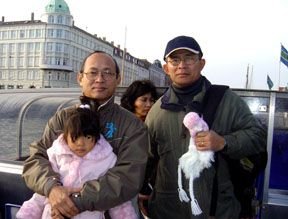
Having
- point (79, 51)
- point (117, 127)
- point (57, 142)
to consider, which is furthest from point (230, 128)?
point (79, 51)

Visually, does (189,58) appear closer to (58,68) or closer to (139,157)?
(139,157)

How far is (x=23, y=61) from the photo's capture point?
313 feet

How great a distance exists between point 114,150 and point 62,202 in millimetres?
453

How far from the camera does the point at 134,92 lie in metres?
4.12

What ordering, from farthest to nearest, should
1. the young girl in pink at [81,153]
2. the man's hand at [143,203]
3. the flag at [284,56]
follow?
the flag at [284,56]
the man's hand at [143,203]
the young girl in pink at [81,153]

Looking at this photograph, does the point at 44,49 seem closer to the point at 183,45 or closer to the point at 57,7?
the point at 57,7

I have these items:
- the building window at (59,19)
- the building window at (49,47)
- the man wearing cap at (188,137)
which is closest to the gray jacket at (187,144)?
the man wearing cap at (188,137)

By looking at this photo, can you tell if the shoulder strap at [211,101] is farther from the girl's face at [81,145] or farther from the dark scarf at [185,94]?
the girl's face at [81,145]

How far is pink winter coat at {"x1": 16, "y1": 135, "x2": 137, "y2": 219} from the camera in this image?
2.41m

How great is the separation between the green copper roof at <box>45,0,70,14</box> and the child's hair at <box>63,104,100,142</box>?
3557 inches

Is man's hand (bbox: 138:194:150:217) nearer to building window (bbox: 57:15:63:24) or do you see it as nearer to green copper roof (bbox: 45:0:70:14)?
building window (bbox: 57:15:63:24)

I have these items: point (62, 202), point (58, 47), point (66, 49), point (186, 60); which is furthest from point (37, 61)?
point (62, 202)

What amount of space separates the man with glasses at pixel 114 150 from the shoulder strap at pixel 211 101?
39 centimetres

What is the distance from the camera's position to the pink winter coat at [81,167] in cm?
241
